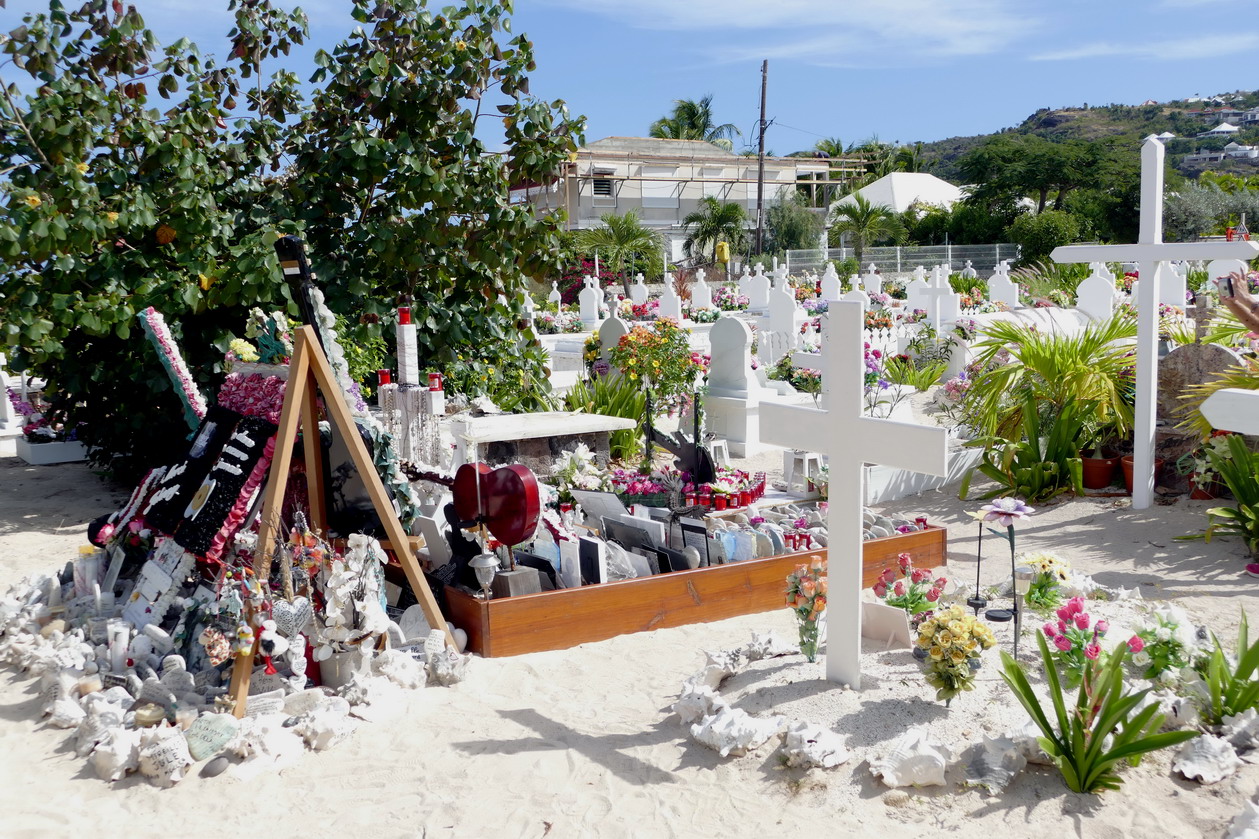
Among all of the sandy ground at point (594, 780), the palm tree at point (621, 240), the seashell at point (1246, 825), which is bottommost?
the sandy ground at point (594, 780)

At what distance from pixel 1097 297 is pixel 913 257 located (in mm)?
24946

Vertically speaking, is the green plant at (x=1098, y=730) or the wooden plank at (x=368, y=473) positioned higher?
the wooden plank at (x=368, y=473)

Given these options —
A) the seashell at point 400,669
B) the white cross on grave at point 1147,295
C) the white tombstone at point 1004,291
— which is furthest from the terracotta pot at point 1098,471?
the white tombstone at point 1004,291

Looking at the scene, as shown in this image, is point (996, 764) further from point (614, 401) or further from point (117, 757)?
point (614, 401)

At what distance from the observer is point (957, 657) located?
3.58 m

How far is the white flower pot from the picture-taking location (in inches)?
396

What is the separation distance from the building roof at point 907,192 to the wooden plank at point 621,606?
1900 inches

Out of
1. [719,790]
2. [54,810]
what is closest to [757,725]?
[719,790]

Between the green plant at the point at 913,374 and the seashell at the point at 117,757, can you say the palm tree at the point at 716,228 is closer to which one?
the green plant at the point at 913,374

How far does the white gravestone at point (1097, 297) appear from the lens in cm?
1686

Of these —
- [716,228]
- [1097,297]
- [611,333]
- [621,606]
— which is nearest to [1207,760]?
[621,606]

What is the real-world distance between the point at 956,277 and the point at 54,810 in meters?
29.8

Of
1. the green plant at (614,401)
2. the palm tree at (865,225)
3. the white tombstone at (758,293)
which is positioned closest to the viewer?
the green plant at (614,401)

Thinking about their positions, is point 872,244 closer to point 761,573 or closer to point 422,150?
point 422,150
